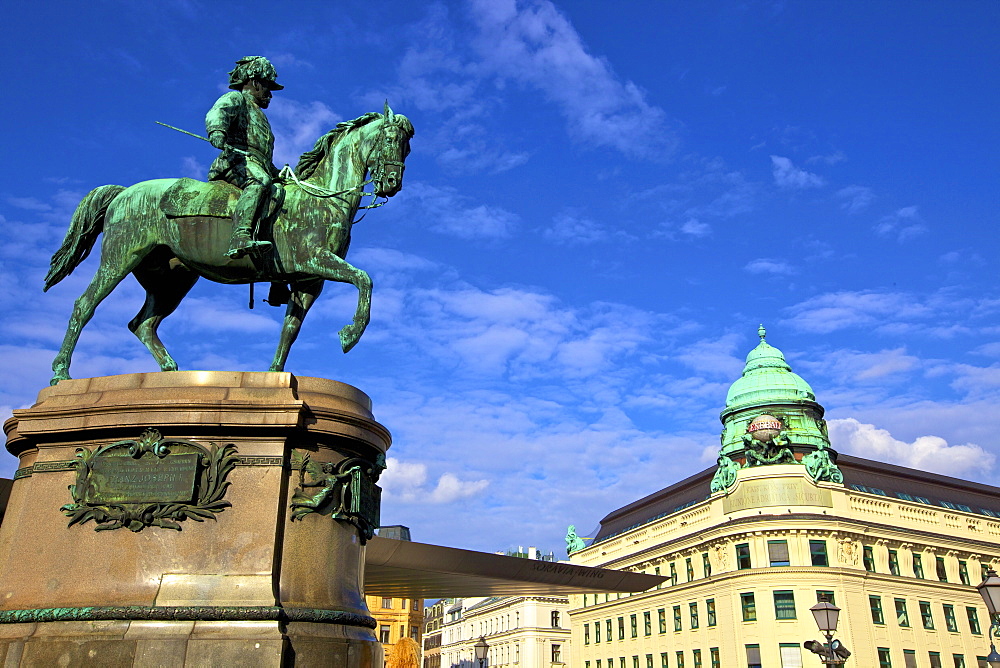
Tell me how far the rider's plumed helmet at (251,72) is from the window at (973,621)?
2577 inches

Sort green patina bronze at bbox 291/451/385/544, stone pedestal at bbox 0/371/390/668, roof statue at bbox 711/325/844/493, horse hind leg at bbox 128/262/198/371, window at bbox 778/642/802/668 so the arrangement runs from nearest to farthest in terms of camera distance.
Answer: stone pedestal at bbox 0/371/390/668, green patina bronze at bbox 291/451/385/544, horse hind leg at bbox 128/262/198/371, window at bbox 778/642/802/668, roof statue at bbox 711/325/844/493

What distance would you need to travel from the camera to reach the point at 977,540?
64.6m

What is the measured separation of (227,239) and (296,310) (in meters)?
1.09

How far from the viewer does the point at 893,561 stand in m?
61.1

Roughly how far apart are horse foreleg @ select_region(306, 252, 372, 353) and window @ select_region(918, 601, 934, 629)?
61542 mm

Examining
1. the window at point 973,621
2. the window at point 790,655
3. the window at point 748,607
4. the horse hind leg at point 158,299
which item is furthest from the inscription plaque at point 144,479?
the window at point 973,621

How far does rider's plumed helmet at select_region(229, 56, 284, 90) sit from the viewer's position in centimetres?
1021

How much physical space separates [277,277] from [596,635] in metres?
72.2

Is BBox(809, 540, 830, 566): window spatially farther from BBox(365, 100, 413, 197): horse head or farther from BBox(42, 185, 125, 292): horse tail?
BBox(42, 185, 125, 292): horse tail

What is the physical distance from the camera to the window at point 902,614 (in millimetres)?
58375

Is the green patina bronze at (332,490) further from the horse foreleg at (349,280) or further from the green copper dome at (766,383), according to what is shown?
the green copper dome at (766,383)

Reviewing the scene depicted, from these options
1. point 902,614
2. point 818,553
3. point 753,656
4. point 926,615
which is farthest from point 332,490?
point 926,615

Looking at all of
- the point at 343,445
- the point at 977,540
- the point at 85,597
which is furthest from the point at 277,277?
the point at 977,540

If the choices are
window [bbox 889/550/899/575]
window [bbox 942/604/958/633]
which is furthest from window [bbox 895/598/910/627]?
window [bbox 942/604/958/633]
